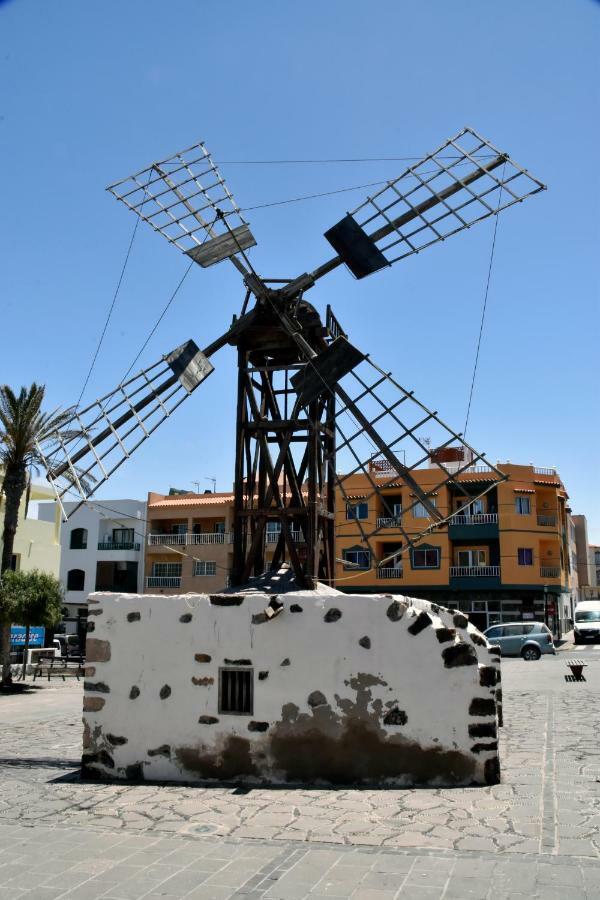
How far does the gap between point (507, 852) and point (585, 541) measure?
78730 mm

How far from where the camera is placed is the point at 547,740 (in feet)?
38.2

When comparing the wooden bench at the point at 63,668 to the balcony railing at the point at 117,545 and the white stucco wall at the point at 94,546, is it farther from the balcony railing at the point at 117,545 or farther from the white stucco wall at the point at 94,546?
Answer: the balcony railing at the point at 117,545

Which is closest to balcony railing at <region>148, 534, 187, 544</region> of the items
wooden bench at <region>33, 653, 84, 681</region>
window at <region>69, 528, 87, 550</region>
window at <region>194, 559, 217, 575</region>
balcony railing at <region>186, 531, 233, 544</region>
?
balcony railing at <region>186, 531, 233, 544</region>

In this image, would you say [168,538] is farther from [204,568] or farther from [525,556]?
[525,556]

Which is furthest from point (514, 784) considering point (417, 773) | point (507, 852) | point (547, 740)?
point (547, 740)

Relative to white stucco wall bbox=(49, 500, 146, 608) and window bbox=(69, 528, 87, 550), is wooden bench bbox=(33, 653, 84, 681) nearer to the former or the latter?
white stucco wall bbox=(49, 500, 146, 608)

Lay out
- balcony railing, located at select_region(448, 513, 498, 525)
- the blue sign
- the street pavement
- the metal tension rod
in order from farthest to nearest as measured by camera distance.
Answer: balcony railing, located at select_region(448, 513, 498, 525)
the blue sign
the metal tension rod
the street pavement

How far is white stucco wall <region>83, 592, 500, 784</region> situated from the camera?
8969mm

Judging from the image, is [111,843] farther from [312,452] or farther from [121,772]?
[312,452]

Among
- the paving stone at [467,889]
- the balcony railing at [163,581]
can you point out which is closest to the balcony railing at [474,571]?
the balcony railing at [163,581]

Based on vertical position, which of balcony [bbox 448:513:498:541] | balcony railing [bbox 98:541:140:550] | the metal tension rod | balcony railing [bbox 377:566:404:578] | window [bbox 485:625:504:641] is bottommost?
window [bbox 485:625:504:641]

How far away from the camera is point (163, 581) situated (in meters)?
48.8

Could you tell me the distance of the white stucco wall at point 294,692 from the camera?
353 inches

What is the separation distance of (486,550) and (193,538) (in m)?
17.2
